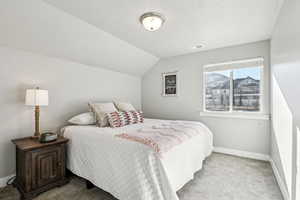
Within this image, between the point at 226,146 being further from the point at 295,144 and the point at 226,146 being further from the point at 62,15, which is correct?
the point at 62,15

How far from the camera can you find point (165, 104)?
4.07m

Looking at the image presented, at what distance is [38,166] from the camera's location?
1.85 meters

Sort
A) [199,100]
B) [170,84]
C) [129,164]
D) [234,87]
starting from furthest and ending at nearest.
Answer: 1. [170,84]
2. [199,100]
3. [234,87]
4. [129,164]

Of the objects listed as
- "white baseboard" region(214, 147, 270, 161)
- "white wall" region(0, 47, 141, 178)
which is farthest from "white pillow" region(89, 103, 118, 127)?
"white baseboard" region(214, 147, 270, 161)

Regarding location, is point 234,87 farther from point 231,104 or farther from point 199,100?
point 199,100

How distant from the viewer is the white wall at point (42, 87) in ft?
6.83

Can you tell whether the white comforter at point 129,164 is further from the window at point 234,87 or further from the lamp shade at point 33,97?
the window at point 234,87

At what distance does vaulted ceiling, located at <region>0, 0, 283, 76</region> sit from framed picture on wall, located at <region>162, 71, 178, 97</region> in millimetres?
927

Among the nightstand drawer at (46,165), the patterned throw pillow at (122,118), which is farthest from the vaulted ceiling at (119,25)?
the nightstand drawer at (46,165)

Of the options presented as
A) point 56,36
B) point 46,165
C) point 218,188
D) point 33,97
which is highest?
point 56,36

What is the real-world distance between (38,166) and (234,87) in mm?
3734

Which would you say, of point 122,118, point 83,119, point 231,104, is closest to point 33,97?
point 83,119

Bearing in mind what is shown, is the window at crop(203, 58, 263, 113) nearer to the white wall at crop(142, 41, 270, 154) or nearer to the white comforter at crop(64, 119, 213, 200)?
the white wall at crop(142, 41, 270, 154)

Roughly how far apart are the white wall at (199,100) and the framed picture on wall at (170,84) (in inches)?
4.3
